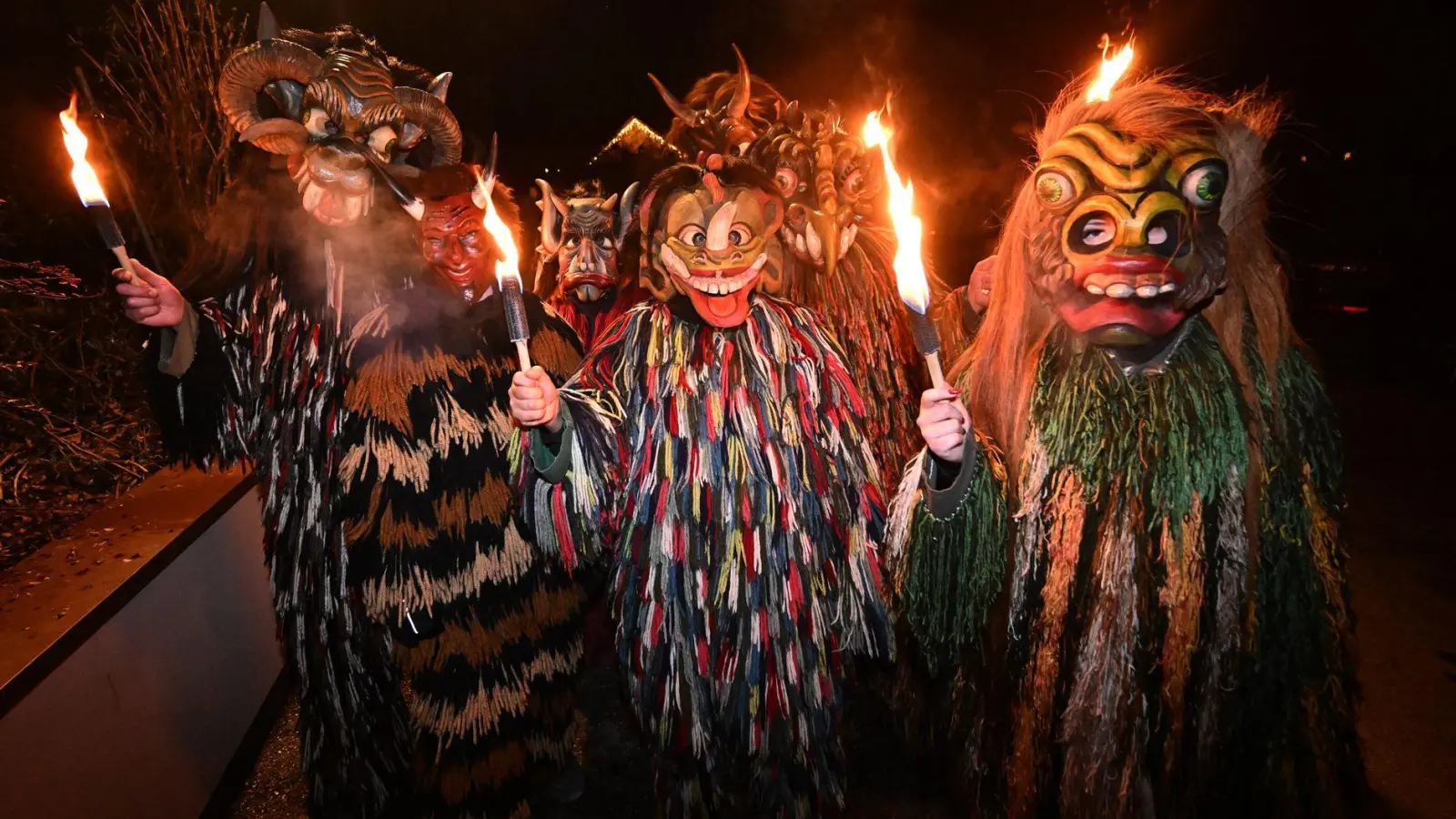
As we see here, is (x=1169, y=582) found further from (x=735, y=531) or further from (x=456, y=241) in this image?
(x=456, y=241)

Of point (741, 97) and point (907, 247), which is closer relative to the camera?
point (907, 247)

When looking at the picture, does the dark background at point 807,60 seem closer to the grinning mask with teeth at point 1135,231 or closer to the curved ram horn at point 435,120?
the curved ram horn at point 435,120

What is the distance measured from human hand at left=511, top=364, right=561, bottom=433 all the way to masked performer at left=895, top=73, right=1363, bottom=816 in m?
0.82

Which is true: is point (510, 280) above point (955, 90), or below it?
below

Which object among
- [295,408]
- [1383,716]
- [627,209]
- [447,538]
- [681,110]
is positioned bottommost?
[1383,716]

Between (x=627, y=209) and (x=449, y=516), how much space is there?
43.6 inches

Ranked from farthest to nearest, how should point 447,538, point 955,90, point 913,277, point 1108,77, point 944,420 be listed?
point 955,90, point 447,538, point 1108,77, point 944,420, point 913,277

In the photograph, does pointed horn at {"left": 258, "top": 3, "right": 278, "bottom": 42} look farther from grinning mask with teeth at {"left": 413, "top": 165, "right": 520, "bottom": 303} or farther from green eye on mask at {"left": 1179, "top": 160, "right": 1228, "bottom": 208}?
green eye on mask at {"left": 1179, "top": 160, "right": 1228, "bottom": 208}

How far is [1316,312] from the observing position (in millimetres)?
8055

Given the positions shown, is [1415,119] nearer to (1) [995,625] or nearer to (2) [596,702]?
(1) [995,625]

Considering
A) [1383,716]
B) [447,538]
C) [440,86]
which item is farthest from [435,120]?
[1383,716]

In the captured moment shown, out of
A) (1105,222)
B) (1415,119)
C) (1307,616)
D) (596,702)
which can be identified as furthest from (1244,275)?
(1415,119)

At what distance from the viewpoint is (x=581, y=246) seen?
3363 mm

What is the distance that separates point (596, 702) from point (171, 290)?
2.39 metres
